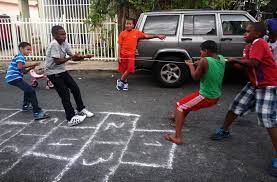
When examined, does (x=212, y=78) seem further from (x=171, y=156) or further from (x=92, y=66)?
(x=92, y=66)

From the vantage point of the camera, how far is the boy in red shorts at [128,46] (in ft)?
24.6

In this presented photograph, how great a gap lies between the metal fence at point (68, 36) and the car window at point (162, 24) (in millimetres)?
2929

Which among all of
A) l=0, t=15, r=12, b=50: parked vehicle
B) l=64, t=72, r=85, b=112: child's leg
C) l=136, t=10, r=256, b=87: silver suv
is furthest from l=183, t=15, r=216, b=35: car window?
l=0, t=15, r=12, b=50: parked vehicle

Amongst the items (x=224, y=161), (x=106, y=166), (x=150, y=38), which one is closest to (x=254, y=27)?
(x=224, y=161)

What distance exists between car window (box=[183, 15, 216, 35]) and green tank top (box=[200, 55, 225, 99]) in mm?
3323

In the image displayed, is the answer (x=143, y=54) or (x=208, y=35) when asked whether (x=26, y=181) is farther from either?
(x=208, y=35)

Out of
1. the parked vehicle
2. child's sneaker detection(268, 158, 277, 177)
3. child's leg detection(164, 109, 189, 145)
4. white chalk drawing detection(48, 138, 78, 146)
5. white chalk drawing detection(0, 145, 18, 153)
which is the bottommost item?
white chalk drawing detection(0, 145, 18, 153)

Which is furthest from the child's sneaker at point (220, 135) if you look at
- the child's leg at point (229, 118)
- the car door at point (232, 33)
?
the car door at point (232, 33)

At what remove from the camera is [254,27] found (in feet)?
13.2

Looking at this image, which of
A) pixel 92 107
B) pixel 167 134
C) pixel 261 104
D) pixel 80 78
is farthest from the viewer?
pixel 80 78

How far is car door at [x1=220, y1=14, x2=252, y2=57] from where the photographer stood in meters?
7.50

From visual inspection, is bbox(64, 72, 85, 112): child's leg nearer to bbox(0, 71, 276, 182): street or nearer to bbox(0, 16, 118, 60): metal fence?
bbox(0, 71, 276, 182): street

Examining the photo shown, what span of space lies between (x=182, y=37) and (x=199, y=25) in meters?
0.49

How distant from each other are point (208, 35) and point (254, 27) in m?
3.61
